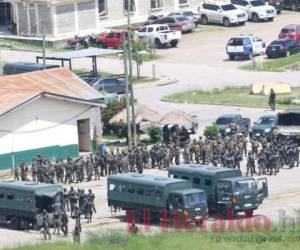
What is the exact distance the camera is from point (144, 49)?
87688mm

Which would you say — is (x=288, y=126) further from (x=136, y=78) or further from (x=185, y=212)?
(x=136, y=78)

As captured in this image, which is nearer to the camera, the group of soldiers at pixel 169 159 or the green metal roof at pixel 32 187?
the green metal roof at pixel 32 187

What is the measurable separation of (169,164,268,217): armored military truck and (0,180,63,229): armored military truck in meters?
4.82

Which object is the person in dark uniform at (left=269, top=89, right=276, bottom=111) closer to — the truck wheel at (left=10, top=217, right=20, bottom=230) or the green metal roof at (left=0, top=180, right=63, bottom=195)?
the green metal roof at (left=0, top=180, right=63, bottom=195)

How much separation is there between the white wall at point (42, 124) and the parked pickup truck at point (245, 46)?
23009 millimetres

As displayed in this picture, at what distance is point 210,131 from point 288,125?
10.9ft

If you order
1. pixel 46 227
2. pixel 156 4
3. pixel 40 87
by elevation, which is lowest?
pixel 46 227

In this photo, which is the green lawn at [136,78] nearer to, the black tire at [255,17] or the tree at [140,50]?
the tree at [140,50]

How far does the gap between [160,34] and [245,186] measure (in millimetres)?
41912

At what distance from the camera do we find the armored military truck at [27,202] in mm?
50344

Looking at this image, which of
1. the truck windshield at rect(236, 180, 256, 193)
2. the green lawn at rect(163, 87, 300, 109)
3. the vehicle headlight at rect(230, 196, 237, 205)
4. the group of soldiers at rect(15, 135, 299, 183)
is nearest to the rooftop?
the group of soldiers at rect(15, 135, 299, 183)

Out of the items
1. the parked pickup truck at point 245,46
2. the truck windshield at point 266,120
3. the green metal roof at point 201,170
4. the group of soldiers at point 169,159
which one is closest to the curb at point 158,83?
the parked pickup truck at point 245,46

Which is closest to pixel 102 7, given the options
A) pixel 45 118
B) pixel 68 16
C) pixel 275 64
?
pixel 68 16

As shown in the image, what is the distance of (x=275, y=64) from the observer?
85.9 meters
